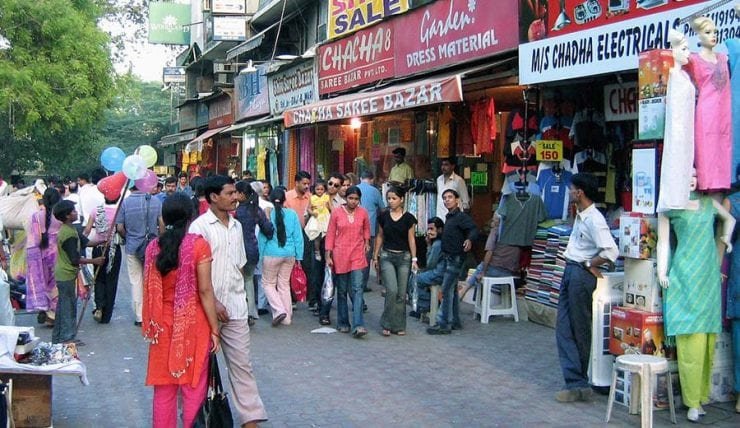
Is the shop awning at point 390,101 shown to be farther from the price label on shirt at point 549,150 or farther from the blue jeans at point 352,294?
the blue jeans at point 352,294

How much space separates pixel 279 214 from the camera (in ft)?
32.1

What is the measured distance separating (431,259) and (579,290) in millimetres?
3356

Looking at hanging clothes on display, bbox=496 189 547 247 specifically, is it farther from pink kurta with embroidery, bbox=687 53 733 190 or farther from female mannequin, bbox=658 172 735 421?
pink kurta with embroidery, bbox=687 53 733 190

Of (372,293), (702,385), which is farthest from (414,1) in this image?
(702,385)

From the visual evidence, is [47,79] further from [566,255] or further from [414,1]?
[566,255]

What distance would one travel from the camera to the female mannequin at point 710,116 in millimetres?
5746

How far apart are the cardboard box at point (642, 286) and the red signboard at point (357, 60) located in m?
8.47

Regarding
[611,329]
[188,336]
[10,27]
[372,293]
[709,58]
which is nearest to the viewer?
[188,336]

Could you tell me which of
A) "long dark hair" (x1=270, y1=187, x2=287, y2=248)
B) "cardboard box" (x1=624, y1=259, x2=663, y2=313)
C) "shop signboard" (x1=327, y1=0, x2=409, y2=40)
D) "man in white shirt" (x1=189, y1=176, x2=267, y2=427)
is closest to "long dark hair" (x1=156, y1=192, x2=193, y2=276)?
"man in white shirt" (x1=189, y1=176, x2=267, y2=427)

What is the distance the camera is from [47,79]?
21984 mm

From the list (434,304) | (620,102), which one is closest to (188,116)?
(434,304)

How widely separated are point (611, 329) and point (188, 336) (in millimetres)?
3407

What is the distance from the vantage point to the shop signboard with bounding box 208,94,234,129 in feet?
86.5

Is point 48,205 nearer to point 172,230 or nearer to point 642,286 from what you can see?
point 172,230
